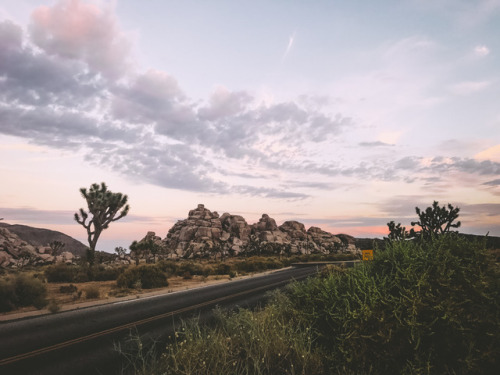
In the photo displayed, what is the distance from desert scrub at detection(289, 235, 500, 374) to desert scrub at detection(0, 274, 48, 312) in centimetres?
1544

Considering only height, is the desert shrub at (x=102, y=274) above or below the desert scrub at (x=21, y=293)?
below

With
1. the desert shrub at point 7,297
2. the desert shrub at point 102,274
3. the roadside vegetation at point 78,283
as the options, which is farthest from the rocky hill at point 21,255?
the desert shrub at point 7,297

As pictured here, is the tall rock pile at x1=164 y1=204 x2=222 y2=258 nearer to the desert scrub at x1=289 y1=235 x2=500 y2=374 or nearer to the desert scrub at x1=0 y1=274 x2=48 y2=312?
the desert scrub at x1=0 y1=274 x2=48 y2=312

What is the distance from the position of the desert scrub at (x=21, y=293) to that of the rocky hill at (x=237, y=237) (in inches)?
2965

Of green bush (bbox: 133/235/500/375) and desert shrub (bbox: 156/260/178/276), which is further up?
green bush (bbox: 133/235/500/375)

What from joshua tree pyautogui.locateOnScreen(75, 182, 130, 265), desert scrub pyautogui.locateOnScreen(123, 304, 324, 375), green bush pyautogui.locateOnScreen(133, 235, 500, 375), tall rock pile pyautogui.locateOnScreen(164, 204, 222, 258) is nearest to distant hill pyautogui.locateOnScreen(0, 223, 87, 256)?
tall rock pile pyautogui.locateOnScreen(164, 204, 222, 258)

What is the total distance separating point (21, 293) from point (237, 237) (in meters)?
106

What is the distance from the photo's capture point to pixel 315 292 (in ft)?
21.0

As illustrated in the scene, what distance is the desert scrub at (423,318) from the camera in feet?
14.7

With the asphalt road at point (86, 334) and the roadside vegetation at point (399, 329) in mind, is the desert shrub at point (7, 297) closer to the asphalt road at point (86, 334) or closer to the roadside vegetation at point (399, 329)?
the asphalt road at point (86, 334)

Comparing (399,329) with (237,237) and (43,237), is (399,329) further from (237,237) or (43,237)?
(43,237)

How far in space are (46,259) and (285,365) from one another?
79307 millimetres

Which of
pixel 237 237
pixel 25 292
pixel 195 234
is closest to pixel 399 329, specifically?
pixel 25 292

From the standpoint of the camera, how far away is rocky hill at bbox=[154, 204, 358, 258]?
10088 cm
